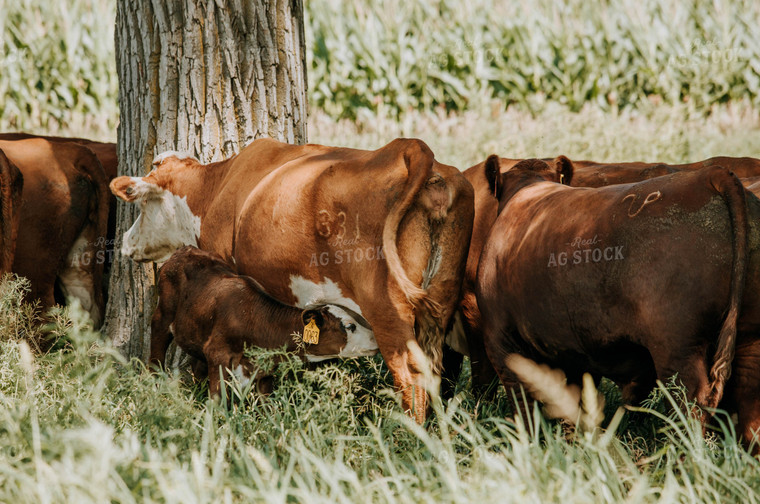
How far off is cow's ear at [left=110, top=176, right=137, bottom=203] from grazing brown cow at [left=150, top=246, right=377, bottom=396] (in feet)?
1.85

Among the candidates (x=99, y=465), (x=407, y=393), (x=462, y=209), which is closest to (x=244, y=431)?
(x=407, y=393)

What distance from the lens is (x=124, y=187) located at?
565 centimetres

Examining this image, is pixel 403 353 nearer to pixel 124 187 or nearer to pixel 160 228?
pixel 160 228

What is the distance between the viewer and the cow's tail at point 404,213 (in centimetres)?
422

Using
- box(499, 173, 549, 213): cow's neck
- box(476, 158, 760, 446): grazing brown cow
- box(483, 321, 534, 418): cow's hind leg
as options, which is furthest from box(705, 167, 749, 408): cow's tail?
box(499, 173, 549, 213): cow's neck

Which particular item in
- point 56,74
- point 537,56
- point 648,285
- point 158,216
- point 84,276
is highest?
point 537,56

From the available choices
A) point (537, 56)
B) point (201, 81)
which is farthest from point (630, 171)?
point (537, 56)

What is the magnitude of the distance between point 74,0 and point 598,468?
14082 mm

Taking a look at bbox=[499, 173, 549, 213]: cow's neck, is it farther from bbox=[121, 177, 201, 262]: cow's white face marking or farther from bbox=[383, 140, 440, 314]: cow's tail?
bbox=[121, 177, 201, 262]: cow's white face marking

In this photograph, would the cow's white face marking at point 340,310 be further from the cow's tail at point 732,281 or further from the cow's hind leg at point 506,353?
the cow's tail at point 732,281

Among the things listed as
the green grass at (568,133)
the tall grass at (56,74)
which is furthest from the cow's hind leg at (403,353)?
the tall grass at (56,74)

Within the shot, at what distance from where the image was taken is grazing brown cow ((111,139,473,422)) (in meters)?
4.39

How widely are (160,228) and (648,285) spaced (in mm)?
3498

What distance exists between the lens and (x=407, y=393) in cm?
443
